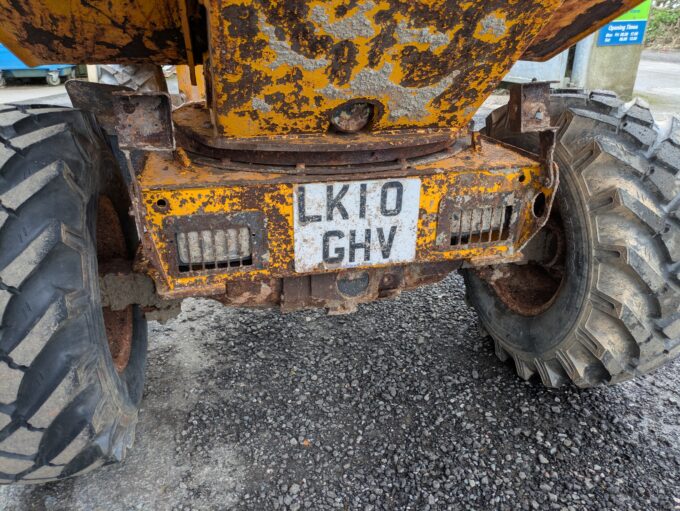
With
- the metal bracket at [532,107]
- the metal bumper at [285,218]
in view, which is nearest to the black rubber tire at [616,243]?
the metal bumper at [285,218]

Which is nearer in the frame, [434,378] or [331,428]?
[331,428]

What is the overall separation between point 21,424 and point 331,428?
4.23 feet

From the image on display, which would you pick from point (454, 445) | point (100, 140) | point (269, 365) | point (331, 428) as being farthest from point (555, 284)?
point (100, 140)

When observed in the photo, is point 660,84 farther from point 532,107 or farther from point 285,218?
point 285,218

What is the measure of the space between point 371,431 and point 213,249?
1.15 m

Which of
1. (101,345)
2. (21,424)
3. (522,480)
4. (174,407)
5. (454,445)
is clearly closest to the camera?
(21,424)

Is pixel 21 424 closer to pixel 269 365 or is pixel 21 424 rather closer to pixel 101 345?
pixel 101 345

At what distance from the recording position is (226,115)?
1.83 metres

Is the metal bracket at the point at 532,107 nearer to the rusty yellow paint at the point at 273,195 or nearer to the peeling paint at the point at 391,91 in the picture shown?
the rusty yellow paint at the point at 273,195

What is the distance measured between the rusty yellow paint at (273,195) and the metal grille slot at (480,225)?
0.14 feet

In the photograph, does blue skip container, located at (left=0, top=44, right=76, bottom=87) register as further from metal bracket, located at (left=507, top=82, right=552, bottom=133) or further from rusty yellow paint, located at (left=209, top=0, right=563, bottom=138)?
metal bracket, located at (left=507, top=82, right=552, bottom=133)

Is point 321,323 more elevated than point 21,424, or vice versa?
point 21,424

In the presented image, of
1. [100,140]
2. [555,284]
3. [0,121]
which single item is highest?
[0,121]

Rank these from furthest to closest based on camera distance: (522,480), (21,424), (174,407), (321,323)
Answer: (321,323), (174,407), (522,480), (21,424)
